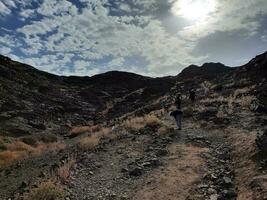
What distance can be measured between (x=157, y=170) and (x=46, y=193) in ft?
17.0

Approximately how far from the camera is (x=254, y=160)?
1484 cm

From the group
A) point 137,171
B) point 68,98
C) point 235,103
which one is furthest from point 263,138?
point 68,98

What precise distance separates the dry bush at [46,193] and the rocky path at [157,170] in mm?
576

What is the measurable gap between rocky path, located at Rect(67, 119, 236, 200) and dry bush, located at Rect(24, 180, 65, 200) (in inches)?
22.7

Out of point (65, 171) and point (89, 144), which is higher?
point (89, 144)

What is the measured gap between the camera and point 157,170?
Result: 53.4 ft

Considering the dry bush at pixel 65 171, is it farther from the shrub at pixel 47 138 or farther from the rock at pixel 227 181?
the shrub at pixel 47 138

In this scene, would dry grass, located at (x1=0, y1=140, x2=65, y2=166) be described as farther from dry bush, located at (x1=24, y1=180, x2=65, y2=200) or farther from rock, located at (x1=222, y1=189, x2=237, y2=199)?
rock, located at (x1=222, y1=189, x2=237, y2=199)

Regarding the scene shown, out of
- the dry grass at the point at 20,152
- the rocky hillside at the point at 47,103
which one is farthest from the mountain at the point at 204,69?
the dry grass at the point at 20,152

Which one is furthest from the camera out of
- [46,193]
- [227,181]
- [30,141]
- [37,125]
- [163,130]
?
[37,125]

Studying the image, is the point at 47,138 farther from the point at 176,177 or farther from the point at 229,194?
the point at 229,194

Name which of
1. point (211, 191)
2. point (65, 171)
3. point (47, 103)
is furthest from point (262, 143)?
point (47, 103)

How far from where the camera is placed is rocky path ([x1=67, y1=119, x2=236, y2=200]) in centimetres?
1351

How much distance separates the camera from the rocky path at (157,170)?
1351 cm
